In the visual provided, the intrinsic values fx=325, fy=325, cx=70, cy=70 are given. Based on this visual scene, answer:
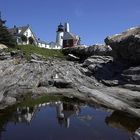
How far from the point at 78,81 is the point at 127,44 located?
429 inches

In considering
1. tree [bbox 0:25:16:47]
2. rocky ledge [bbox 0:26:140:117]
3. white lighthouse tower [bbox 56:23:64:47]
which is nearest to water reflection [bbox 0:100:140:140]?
rocky ledge [bbox 0:26:140:117]

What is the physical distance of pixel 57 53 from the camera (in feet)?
346

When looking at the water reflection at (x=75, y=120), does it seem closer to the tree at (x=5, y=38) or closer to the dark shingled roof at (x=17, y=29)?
the tree at (x=5, y=38)

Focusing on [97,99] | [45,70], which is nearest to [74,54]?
[45,70]

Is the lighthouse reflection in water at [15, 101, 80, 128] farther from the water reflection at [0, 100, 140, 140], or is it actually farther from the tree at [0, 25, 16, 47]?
the tree at [0, 25, 16, 47]

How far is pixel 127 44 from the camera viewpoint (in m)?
56.8

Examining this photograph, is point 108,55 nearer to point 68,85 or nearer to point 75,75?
point 75,75

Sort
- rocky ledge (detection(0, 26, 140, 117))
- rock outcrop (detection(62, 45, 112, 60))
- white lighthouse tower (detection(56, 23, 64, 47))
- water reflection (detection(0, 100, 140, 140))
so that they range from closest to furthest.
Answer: water reflection (detection(0, 100, 140, 140)) → rocky ledge (detection(0, 26, 140, 117)) → rock outcrop (detection(62, 45, 112, 60)) → white lighthouse tower (detection(56, 23, 64, 47))

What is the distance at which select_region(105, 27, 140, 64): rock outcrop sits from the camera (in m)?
54.8

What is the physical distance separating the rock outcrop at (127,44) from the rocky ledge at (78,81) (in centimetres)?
98

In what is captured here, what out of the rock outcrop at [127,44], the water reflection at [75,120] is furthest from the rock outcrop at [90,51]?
the water reflection at [75,120]

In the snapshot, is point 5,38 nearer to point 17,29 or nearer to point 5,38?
point 5,38

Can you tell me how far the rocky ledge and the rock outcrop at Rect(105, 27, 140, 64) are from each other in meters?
0.98

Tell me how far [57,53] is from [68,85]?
51.3 m
